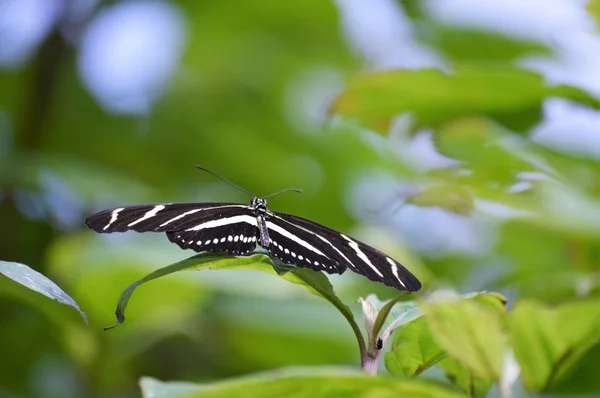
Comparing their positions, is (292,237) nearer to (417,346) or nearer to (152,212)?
(152,212)

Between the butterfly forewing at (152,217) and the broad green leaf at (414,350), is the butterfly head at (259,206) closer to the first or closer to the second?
the butterfly forewing at (152,217)

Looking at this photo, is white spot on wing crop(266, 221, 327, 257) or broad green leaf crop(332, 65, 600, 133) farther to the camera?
broad green leaf crop(332, 65, 600, 133)

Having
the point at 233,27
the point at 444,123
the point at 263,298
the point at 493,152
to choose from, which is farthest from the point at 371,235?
the point at 233,27

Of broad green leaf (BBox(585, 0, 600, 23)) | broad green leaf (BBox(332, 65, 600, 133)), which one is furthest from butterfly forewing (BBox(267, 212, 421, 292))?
broad green leaf (BBox(585, 0, 600, 23))

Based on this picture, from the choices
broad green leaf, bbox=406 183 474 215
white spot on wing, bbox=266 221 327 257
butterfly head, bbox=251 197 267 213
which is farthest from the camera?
broad green leaf, bbox=406 183 474 215

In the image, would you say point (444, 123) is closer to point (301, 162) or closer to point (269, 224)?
point (269, 224)

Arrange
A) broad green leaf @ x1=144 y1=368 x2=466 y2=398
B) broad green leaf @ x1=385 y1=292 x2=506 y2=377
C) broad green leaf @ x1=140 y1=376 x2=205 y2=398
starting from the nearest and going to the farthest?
broad green leaf @ x1=144 y1=368 x2=466 y2=398 → broad green leaf @ x1=140 y1=376 x2=205 y2=398 → broad green leaf @ x1=385 y1=292 x2=506 y2=377

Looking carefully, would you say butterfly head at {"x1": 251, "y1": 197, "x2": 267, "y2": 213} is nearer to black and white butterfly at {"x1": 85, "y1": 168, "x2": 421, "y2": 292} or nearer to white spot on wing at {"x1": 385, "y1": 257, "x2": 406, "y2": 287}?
black and white butterfly at {"x1": 85, "y1": 168, "x2": 421, "y2": 292}
